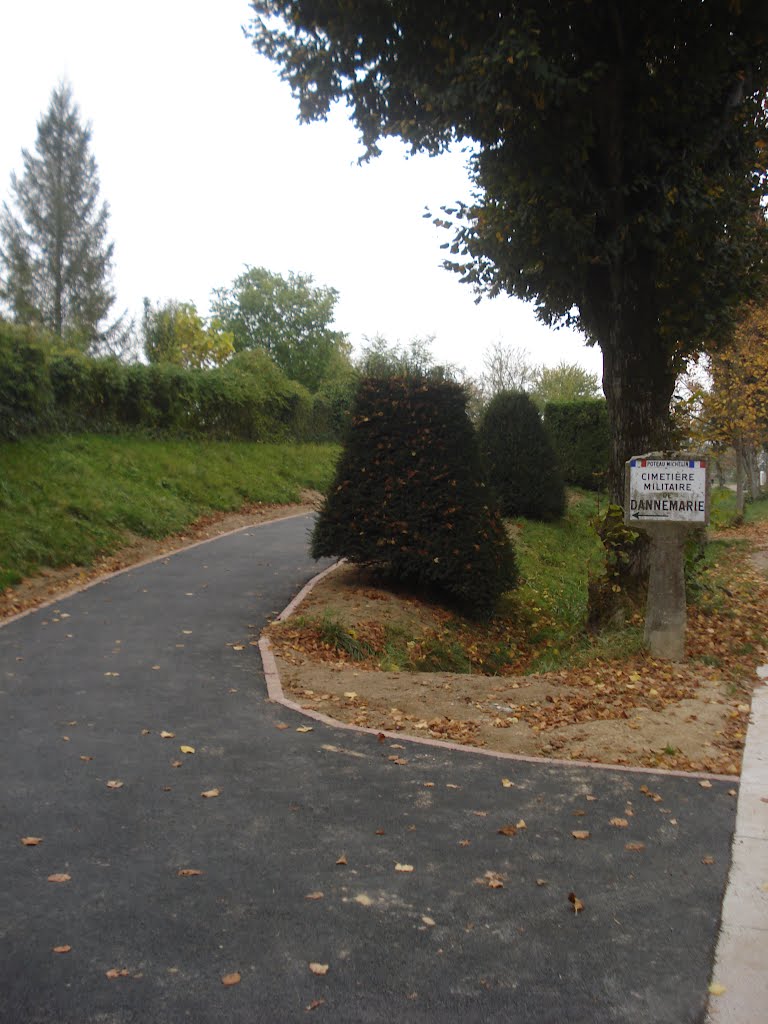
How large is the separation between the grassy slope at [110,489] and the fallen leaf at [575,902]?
9.45 metres

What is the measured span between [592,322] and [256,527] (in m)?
9.76

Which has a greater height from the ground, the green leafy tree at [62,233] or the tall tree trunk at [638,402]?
the green leafy tree at [62,233]

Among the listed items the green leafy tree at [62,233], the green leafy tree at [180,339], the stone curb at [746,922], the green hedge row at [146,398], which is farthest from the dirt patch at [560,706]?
the green leafy tree at [62,233]

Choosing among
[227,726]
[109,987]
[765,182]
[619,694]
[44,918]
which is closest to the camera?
[109,987]

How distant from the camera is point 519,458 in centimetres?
2053

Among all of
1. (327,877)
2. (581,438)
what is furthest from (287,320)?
(327,877)

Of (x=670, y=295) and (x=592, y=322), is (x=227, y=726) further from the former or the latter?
(x=670, y=295)

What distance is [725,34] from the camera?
379 inches

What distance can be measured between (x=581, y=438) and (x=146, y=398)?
47.7ft

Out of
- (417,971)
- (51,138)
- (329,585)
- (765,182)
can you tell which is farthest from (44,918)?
(51,138)

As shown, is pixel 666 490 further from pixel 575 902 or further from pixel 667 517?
pixel 575 902

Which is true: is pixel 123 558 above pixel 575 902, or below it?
above

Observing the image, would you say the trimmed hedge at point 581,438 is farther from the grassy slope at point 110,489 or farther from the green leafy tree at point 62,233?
the green leafy tree at point 62,233

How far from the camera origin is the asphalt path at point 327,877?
2.97 m
